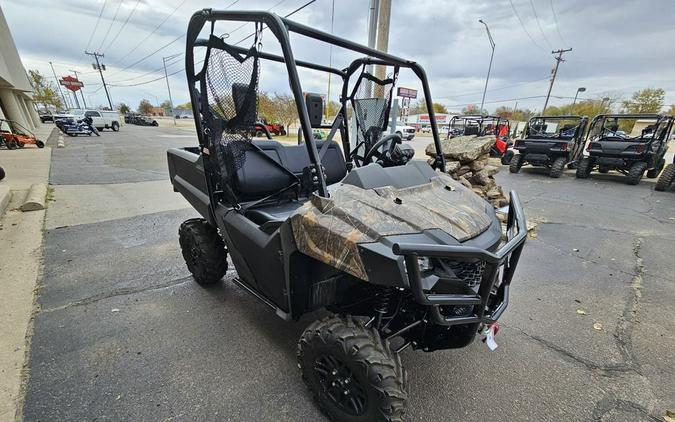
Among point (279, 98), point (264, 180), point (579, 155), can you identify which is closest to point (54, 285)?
point (264, 180)

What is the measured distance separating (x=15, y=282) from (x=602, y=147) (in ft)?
42.2

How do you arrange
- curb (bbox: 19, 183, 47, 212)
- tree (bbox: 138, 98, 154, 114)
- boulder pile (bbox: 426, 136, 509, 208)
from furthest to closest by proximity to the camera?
tree (bbox: 138, 98, 154, 114)
boulder pile (bbox: 426, 136, 509, 208)
curb (bbox: 19, 183, 47, 212)

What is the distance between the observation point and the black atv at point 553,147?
32.8 ft

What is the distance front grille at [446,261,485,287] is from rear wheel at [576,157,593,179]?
436 inches

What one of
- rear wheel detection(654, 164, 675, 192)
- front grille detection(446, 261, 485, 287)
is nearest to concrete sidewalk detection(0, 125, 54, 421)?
front grille detection(446, 261, 485, 287)

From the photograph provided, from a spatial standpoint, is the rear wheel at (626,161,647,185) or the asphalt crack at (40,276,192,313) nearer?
the asphalt crack at (40,276,192,313)

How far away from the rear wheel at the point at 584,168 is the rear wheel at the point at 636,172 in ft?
3.34

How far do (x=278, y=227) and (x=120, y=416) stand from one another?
4.27 feet

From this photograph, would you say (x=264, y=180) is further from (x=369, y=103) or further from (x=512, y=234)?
(x=512, y=234)

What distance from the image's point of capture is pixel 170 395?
1782 mm

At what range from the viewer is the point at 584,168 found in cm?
985

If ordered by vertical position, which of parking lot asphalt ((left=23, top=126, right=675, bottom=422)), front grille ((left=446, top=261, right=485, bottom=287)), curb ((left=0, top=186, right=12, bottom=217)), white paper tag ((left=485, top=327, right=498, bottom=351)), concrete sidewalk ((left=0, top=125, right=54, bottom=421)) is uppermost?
front grille ((left=446, top=261, right=485, bottom=287))

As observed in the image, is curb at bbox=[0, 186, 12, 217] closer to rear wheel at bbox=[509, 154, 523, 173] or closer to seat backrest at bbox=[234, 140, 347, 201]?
seat backrest at bbox=[234, 140, 347, 201]

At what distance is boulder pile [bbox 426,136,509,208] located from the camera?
6.20m
